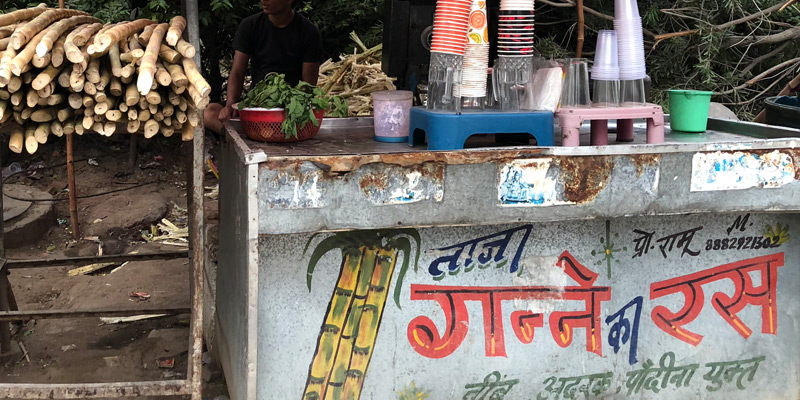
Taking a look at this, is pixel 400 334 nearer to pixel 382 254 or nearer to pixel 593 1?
pixel 382 254

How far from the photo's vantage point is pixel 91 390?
2848 mm

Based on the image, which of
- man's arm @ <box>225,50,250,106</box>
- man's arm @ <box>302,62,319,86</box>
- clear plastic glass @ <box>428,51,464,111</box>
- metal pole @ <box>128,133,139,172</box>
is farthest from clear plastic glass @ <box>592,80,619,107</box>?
metal pole @ <box>128,133,139,172</box>

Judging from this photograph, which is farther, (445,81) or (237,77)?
(237,77)

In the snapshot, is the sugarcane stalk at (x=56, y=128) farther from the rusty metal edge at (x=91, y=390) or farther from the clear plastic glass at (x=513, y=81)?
the clear plastic glass at (x=513, y=81)

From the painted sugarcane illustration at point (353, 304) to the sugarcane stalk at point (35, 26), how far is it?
1189mm

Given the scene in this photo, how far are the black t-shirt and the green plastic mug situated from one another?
2.90 m

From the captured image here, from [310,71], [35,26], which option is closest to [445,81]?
[35,26]

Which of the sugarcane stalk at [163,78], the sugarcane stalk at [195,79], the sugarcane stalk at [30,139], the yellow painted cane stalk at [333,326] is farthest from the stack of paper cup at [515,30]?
the sugarcane stalk at [30,139]

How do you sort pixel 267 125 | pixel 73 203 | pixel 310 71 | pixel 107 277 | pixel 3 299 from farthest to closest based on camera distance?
pixel 73 203 → pixel 107 277 → pixel 310 71 → pixel 3 299 → pixel 267 125

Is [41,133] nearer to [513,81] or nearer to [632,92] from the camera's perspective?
[513,81]

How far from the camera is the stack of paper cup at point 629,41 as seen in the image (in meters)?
2.88

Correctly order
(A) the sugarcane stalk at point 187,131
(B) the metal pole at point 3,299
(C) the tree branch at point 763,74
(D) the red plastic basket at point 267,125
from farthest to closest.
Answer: (C) the tree branch at point 763,74, (B) the metal pole at point 3,299, (D) the red plastic basket at point 267,125, (A) the sugarcane stalk at point 187,131

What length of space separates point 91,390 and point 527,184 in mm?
1830

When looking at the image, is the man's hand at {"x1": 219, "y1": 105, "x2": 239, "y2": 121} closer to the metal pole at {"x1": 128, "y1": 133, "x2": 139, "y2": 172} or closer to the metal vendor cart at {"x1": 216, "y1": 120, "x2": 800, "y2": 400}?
the metal vendor cart at {"x1": 216, "y1": 120, "x2": 800, "y2": 400}
